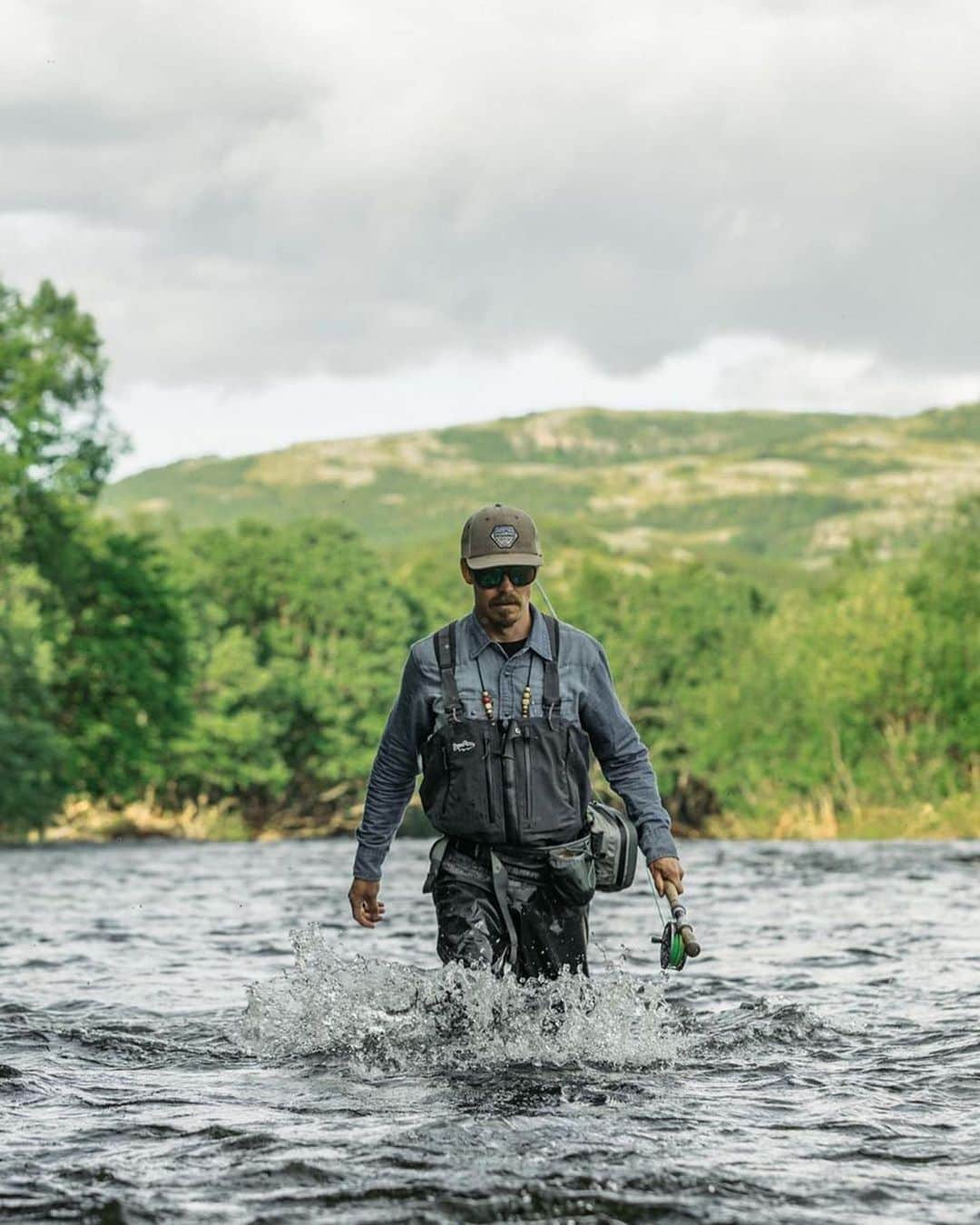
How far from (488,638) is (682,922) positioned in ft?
4.54

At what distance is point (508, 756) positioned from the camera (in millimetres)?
7867

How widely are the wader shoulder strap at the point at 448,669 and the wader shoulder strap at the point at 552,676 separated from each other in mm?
346

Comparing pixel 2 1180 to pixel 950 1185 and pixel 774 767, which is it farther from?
pixel 774 767

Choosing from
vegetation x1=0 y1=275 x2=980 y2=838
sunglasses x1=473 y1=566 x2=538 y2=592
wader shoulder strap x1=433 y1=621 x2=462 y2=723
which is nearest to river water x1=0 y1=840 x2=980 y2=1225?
wader shoulder strap x1=433 y1=621 x2=462 y2=723

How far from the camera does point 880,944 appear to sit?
50.1ft

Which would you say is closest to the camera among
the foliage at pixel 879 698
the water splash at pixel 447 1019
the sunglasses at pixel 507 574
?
the sunglasses at pixel 507 574

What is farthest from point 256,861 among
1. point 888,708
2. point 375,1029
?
point 888,708

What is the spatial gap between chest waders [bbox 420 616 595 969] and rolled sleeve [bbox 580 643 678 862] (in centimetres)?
14

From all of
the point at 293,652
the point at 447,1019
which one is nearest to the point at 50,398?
the point at 293,652

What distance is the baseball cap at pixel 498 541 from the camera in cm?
783

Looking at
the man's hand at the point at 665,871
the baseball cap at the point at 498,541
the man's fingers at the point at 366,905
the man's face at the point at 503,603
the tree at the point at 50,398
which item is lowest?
the man's fingers at the point at 366,905

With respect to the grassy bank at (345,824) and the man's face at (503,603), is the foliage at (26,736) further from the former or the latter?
the man's face at (503,603)

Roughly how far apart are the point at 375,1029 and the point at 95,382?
4506 cm

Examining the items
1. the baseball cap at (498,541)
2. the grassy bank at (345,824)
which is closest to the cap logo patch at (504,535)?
the baseball cap at (498,541)
